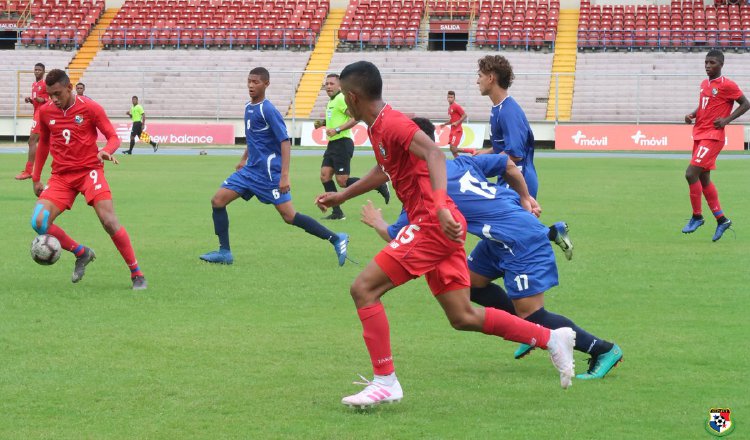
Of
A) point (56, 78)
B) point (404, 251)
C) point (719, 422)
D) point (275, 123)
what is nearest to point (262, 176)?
point (275, 123)

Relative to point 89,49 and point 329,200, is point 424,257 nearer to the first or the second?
point 329,200

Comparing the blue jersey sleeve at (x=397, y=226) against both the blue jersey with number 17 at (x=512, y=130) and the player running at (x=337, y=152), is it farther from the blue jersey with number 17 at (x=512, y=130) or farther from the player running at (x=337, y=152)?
the player running at (x=337, y=152)

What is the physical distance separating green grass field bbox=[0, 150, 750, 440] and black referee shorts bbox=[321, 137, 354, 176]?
212cm

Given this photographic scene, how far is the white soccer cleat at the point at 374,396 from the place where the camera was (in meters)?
6.02

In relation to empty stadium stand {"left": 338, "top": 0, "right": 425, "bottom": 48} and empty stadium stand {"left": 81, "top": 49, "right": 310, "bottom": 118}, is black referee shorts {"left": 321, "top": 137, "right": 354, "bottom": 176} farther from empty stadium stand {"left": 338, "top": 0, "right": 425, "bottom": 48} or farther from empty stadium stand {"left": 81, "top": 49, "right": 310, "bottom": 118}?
empty stadium stand {"left": 338, "top": 0, "right": 425, "bottom": 48}

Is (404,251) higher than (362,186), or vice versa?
(362,186)

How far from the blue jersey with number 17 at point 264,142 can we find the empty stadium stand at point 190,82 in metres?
31.1

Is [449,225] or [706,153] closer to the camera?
[449,225]

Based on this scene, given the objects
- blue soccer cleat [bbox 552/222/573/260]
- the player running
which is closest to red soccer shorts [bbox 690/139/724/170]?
the player running

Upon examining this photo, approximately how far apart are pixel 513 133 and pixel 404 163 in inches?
144

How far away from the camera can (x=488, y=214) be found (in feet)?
22.5

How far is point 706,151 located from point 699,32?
115 feet

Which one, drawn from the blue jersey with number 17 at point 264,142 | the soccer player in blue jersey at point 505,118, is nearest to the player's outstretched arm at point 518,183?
the soccer player in blue jersey at point 505,118

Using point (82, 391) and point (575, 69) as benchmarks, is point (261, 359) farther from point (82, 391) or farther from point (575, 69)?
point (575, 69)
